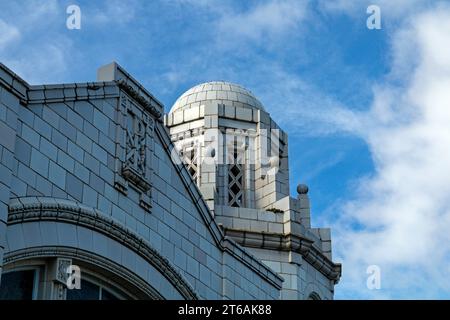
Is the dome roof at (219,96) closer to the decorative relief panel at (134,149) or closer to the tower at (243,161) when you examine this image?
the tower at (243,161)

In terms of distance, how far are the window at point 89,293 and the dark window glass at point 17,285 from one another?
80cm

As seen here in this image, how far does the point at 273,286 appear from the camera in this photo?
23406mm

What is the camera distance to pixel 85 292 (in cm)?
1833

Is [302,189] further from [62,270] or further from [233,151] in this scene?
[62,270]

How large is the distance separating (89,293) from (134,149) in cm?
314

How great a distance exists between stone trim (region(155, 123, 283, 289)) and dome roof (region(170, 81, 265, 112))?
8771mm

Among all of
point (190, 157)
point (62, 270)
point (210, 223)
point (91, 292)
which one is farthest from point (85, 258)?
point (190, 157)

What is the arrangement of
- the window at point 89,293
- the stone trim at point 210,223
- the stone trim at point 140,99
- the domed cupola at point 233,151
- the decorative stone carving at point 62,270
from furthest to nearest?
the domed cupola at point 233,151, the stone trim at point 210,223, the stone trim at point 140,99, the window at point 89,293, the decorative stone carving at point 62,270

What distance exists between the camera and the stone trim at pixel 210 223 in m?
21.4

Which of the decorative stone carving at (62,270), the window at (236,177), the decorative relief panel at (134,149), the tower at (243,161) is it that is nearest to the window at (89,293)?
the decorative stone carving at (62,270)

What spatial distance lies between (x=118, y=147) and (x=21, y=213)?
3498mm
